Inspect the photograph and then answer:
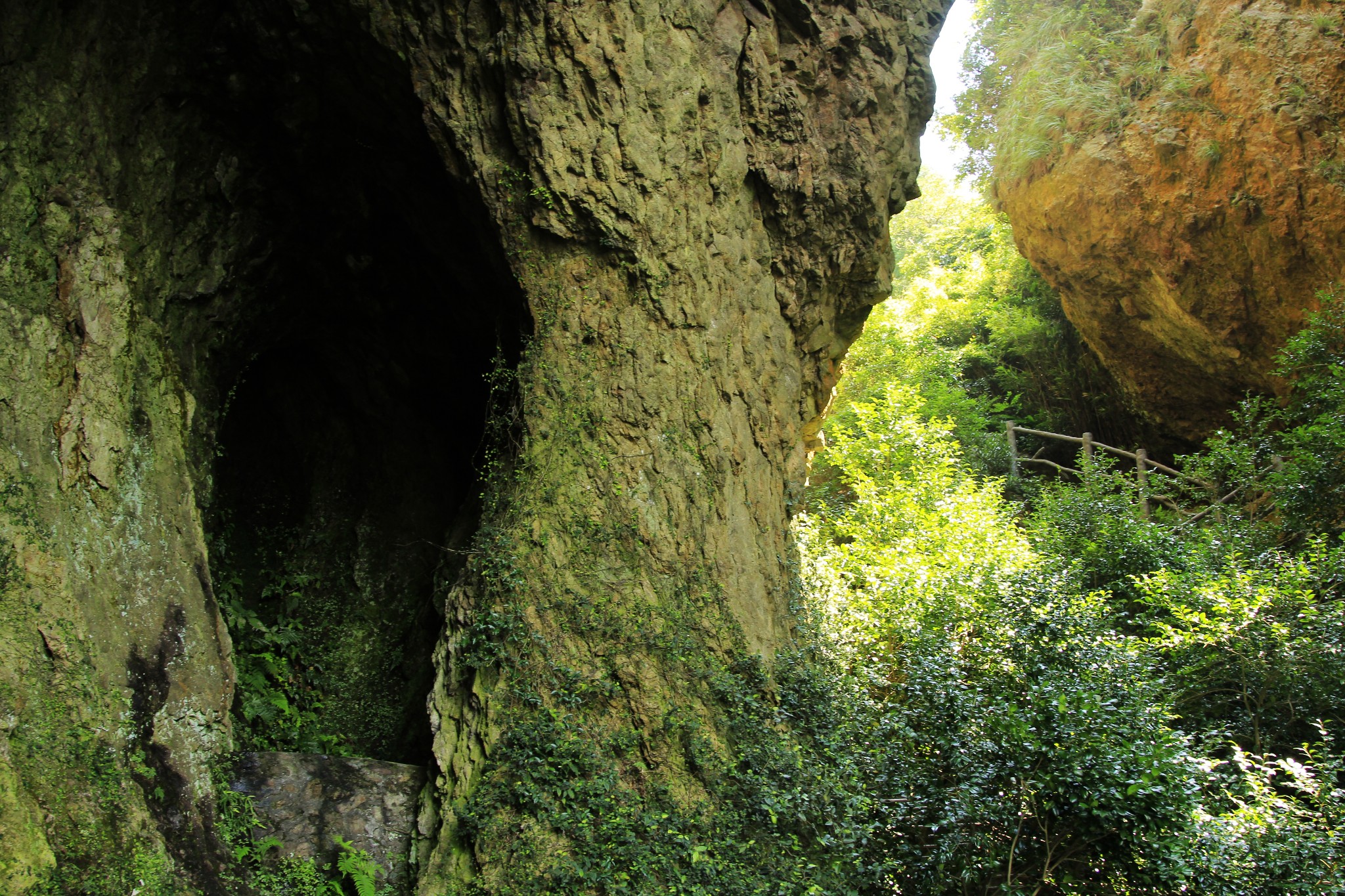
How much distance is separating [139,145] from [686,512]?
516 centimetres

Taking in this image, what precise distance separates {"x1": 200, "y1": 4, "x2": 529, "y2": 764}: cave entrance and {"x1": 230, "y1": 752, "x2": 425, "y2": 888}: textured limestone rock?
0.56m

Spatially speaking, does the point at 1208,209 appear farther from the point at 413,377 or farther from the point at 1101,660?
the point at 413,377

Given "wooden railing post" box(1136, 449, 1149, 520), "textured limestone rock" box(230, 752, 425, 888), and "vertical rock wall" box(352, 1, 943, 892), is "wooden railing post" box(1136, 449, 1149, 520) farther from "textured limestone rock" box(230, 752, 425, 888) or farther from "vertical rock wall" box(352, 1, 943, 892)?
"textured limestone rock" box(230, 752, 425, 888)

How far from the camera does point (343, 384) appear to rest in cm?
891

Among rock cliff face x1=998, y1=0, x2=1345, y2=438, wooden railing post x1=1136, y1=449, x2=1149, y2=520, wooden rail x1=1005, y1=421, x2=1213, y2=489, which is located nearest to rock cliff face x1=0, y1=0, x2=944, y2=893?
wooden railing post x1=1136, y1=449, x2=1149, y2=520

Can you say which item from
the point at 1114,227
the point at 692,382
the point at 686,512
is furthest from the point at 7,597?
the point at 1114,227

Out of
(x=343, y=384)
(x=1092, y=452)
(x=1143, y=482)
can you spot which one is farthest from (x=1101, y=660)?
(x=1092, y=452)

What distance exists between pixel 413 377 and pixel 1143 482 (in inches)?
381

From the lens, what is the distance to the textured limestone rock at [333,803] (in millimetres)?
5766

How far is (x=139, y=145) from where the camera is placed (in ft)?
20.7

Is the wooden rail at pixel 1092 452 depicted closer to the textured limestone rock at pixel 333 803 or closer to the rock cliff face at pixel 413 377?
the rock cliff face at pixel 413 377

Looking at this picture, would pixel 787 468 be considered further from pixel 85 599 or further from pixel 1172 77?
pixel 1172 77

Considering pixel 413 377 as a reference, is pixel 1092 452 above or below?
above

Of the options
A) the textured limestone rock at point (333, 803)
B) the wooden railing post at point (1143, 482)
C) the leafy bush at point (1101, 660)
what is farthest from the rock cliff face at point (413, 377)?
the wooden railing post at point (1143, 482)
